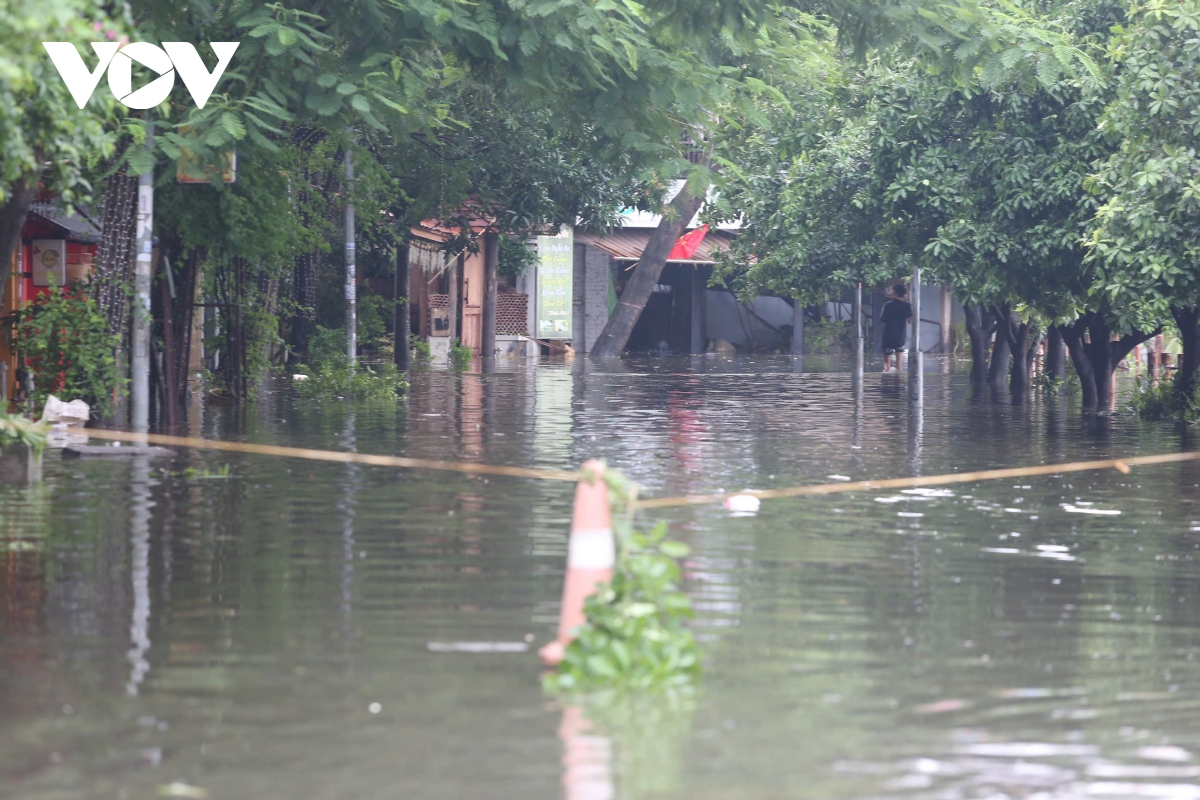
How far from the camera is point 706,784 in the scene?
506 centimetres

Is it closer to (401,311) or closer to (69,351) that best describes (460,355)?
(401,311)

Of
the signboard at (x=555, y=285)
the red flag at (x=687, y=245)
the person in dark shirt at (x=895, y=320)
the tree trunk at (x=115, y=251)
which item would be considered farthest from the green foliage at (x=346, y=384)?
the red flag at (x=687, y=245)

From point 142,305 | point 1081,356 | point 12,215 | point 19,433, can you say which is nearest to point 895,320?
A: point 1081,356

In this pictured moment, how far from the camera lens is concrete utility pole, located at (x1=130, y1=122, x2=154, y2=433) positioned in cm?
1500

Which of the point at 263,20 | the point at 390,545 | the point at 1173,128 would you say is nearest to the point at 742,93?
the point at 263,20

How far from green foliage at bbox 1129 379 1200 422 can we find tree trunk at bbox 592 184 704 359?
21.1m

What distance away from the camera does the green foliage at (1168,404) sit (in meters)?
23.4

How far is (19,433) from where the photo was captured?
12.3m

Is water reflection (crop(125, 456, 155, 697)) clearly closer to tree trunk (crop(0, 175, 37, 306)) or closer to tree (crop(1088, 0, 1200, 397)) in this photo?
tree trunk (crop(0, 175, 37, 306))

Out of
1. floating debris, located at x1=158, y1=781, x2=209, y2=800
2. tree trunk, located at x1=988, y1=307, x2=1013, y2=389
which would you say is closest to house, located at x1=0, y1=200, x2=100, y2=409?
floating debris, located at x1=158, y1=781, x2=209, y2=800

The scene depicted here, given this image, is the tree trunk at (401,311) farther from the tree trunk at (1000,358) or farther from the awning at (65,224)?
the awning at (65,224)

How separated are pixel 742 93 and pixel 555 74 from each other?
2.44 meters

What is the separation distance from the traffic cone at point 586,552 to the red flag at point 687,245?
141ft

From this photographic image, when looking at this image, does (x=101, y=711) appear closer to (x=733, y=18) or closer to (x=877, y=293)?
(x=733, y=18)
